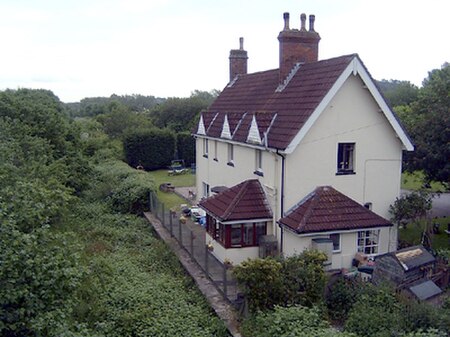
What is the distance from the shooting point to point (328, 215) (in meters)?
16.8

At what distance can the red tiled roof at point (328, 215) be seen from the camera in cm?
1634

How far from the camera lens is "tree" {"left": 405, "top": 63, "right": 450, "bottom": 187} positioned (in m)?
20.0

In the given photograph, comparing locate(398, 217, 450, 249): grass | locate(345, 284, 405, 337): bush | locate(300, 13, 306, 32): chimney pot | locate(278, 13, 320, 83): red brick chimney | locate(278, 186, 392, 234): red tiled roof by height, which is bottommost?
locate(398, 217, 450, 249): grass

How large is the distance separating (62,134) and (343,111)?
61.9ft

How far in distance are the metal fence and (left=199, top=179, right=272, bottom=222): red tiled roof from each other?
1.53m

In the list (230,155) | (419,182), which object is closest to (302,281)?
(230,155)

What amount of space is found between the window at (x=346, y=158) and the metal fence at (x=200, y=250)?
6056mm

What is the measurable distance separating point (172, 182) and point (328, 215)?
2456 cm

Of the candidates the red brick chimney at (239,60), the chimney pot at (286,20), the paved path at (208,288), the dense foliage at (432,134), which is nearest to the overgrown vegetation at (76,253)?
the paved path at (208,288)

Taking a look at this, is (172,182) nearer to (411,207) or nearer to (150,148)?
(150,148)

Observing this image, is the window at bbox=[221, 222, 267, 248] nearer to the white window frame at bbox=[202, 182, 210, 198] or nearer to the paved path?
the paved path

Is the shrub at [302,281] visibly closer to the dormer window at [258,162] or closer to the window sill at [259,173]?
the window sill at [259,173]

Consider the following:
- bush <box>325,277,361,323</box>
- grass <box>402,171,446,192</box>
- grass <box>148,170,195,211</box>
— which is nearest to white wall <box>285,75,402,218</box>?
grass <box>402,171,446,192</box>

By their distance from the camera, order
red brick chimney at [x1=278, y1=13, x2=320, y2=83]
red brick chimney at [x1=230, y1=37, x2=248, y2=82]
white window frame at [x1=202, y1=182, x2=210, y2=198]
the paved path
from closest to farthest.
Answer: the paved path → red brick chimney at [x1=278, y1=13, x2=320, y2=83] → white window frame at [x1=202, y1=182, x2=210, y2=198] → red brick chimney at [x1=230, y1=37, x2=248, y2=82]
